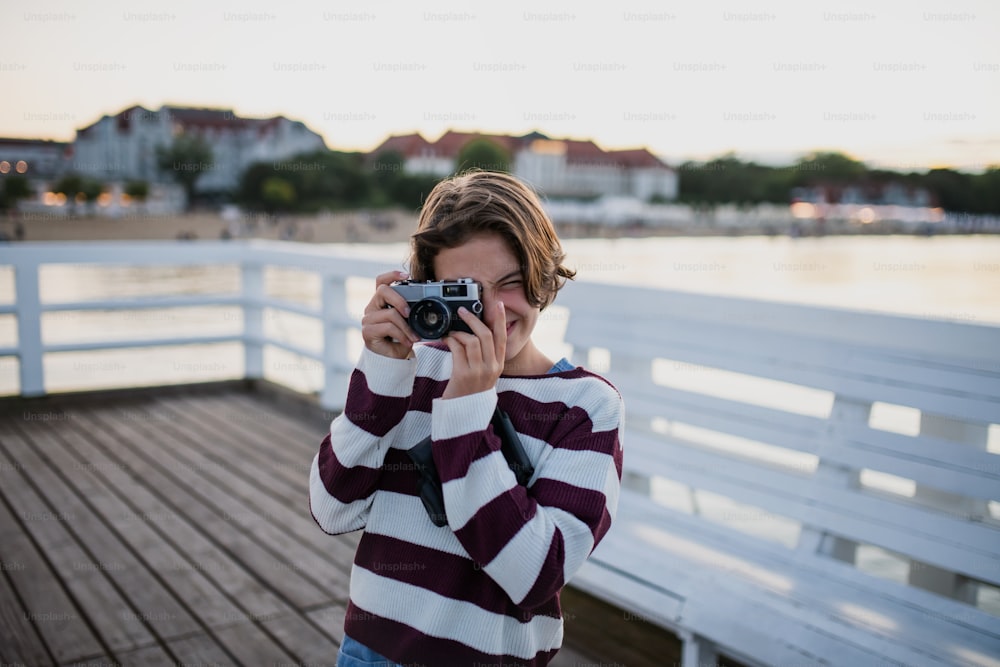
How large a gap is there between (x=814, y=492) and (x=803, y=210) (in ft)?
256

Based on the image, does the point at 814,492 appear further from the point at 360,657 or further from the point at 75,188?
the point at 75,188

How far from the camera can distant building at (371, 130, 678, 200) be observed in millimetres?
98750

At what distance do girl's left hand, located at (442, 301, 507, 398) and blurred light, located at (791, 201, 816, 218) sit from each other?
7040cm

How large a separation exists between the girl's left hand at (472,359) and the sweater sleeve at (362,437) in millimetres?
121

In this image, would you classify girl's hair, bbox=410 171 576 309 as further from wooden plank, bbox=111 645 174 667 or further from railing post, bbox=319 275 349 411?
railing post, bbox=319 275 349 411

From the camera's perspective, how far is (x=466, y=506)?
99 cm

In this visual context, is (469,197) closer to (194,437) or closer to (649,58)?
(194,437)

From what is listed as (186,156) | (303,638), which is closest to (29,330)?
(303,638)

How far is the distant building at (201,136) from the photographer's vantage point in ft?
249

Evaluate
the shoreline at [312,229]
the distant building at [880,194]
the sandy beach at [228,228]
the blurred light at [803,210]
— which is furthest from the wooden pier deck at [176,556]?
the blurred light at [803,210]

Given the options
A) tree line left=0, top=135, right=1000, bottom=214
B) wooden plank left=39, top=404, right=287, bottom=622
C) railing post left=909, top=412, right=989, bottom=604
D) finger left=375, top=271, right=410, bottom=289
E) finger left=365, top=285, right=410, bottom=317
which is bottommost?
wooden plank left=39, top=404, right=287, bottom=622

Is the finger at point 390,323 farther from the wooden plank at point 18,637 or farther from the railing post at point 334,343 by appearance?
the railing post at point 334,343

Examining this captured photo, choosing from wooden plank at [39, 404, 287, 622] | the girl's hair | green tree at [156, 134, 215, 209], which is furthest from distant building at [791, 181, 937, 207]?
green tree at [156, 134, 215, 209]

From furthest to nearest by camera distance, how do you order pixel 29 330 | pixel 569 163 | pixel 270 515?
1. pixel 569 163
2. pixel 29 330
3. pixel 270 515
